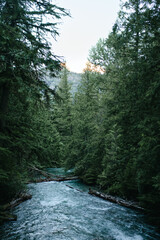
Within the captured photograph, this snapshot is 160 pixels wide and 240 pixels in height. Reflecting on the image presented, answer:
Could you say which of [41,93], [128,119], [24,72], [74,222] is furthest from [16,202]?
[128,119]

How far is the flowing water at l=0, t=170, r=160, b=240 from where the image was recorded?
679 cm

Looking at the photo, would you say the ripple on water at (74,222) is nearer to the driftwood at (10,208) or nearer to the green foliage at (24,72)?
the driftwood at (10,208)

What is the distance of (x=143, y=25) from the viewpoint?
836 centimetres

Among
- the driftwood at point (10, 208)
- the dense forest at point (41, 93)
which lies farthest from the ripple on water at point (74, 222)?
the dense forest at point (41, 93)

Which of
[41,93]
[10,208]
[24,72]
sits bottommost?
[10,208]

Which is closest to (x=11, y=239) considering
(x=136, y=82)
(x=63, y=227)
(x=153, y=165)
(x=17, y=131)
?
(x=63, y=227)

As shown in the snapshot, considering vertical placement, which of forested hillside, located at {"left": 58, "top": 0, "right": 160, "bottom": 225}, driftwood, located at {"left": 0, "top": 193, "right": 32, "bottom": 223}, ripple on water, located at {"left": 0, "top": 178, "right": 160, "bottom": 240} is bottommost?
ripple on water, located at {"left": 0, "top": 178, "right": 160, "bottom": 240}

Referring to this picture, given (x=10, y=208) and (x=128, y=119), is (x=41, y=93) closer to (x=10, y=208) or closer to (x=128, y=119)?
(x=10, y=208)

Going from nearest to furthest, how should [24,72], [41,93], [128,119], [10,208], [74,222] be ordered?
[24,72] → [41,93] → [74,222] → [10,208] → [128,119]

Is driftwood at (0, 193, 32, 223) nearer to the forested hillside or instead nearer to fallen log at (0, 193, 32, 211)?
fallen log at (0, 193, 32, 211)

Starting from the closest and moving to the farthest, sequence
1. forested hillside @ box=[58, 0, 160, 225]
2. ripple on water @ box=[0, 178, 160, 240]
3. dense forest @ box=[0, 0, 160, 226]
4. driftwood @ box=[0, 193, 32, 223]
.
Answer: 1. dense forest @ box=[0, 0, 160, 226]
2. ripple on water @ box=[0, 178, 160, 240]
3. driftwood @ box=[0, 193, 32, 223]
4. forested hillside @ box=[58, 0, 160, 225]

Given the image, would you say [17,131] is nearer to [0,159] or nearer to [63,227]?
[0,159]

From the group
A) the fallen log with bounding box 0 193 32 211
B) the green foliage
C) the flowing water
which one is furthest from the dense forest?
the flowing water

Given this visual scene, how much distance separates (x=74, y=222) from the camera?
8.03 m
